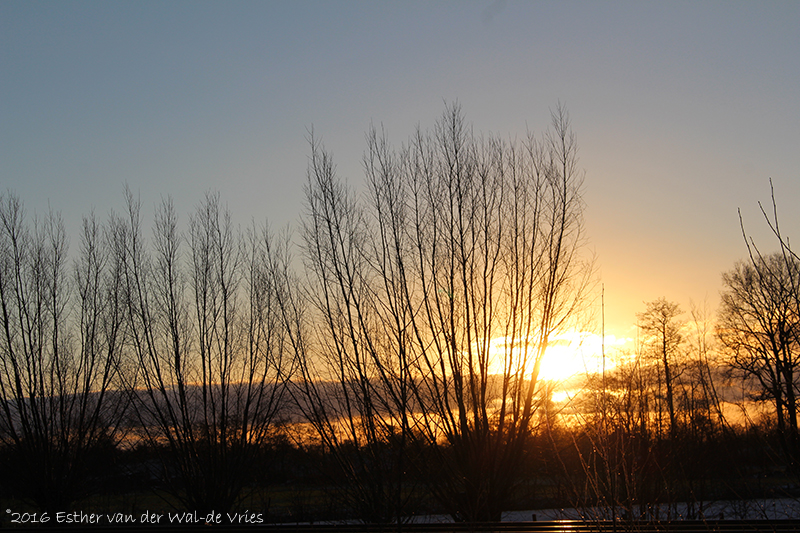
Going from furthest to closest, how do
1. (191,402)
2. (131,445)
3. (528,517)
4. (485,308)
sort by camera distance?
1. (528,517)
2. (131,445)
3. (191,402)
4. (485,308)

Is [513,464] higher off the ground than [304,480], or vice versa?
[513,464]

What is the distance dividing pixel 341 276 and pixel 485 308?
244cm

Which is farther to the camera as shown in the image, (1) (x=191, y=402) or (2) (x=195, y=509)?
(1) (x=191, y=402)

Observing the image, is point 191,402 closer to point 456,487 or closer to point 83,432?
point 83,432

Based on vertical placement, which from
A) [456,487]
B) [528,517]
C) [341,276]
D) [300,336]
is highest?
[341,276]

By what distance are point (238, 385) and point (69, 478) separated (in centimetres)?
453

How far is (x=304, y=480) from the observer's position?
22.7 m

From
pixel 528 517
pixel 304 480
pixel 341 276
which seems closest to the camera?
pixel 341 276

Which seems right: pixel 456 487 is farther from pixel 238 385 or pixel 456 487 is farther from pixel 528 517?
pixel 528 517

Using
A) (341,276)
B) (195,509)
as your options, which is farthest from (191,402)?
(341,276)

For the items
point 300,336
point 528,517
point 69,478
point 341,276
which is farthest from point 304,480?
point 341,276

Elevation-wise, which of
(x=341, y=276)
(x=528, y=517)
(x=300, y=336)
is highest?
(x=341, y=276)

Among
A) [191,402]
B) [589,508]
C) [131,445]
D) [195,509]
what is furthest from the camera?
[131,445]

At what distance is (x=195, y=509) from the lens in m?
10.9
